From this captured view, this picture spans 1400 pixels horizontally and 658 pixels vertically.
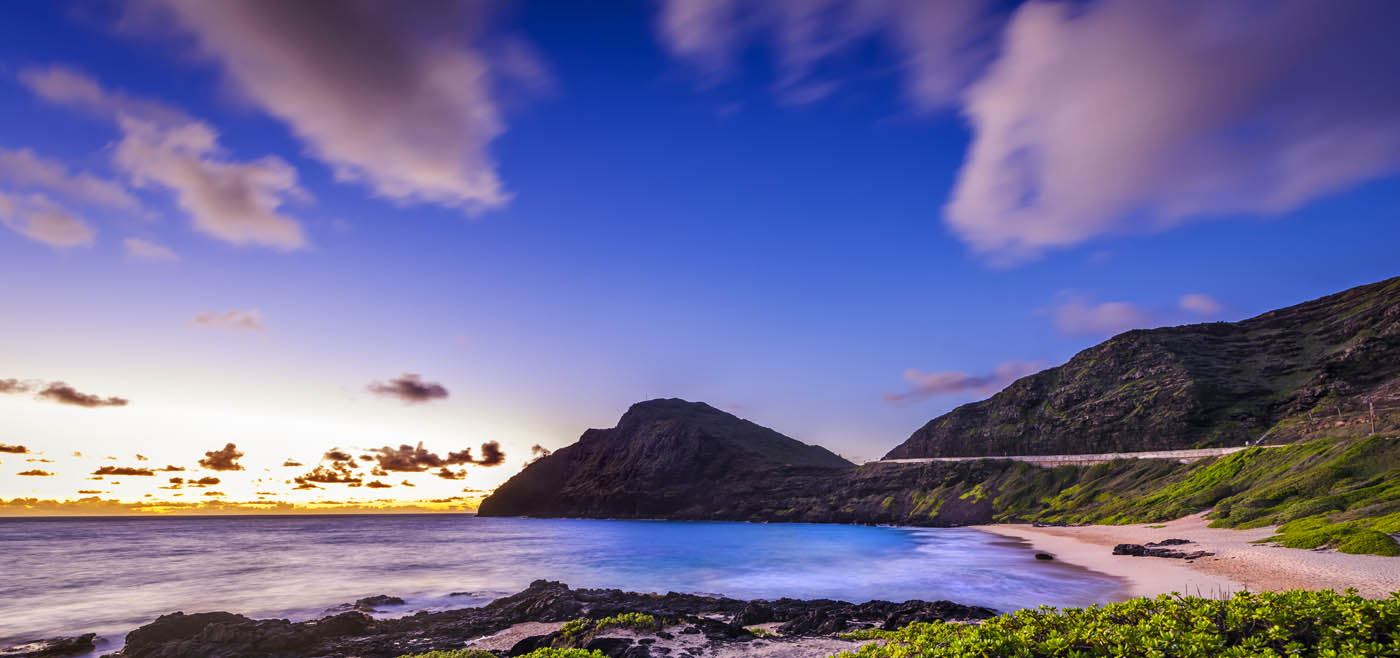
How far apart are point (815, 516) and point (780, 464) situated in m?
41.1

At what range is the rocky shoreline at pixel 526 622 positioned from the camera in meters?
20.4

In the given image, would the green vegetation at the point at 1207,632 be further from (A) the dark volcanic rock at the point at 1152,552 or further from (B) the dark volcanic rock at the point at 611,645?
(A) the dark volcanic rock at the point at 1152,552

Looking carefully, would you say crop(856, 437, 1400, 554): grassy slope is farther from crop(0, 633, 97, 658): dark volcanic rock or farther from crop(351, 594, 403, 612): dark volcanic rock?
crop(0, 633, 97, 658): dark volcanic rock

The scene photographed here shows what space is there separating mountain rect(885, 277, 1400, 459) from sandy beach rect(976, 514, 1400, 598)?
38.6 metres

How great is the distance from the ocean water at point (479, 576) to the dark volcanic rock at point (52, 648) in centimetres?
89

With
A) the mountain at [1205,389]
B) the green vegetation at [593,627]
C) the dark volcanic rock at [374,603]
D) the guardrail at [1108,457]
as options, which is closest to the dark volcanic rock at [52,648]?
the dark volcanic rock at [374,603]

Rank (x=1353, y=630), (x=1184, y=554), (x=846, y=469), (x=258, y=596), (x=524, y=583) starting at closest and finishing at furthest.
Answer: (x=1353, y=630) < (x=1184, y=554) < (x=258, y=596) < (x=524, y=583) < (x=846, y=469)

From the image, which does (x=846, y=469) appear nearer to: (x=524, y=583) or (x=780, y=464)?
(x=780, y=464)

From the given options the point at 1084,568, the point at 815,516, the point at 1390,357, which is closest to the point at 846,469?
the point at 815,516

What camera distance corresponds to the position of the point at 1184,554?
39.7 m

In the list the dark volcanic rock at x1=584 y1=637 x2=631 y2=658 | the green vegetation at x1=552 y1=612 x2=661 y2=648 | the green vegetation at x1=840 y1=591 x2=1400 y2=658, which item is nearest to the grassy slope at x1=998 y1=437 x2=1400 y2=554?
the green vegetation at x1=840 y1=591 x2=1400 y2=658

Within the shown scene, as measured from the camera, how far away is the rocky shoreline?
67.1ft

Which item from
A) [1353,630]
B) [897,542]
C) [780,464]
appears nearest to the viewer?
[1353,630]

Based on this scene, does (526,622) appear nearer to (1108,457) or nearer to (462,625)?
(462,625)
